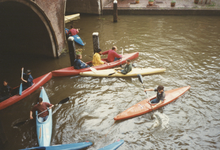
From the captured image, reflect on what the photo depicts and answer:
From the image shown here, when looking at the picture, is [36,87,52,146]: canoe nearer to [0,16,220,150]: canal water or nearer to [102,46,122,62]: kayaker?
[0,16,220,150]: canal water

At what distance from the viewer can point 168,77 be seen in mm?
7559

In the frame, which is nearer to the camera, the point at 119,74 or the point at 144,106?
the point at 144,106

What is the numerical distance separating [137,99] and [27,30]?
Answer: 665 cm

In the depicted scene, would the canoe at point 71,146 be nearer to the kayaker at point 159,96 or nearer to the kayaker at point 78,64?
the kayaker at point 159,96

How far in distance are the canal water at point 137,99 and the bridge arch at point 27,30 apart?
52 cm

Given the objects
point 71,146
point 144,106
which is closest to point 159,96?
point 144,106

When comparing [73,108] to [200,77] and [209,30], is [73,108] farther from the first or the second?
[209,30]

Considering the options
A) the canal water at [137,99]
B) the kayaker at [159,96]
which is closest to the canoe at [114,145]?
the canal water at [137,99]

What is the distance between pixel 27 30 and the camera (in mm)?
8641

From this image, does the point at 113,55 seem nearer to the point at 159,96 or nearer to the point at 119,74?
the point at 119,74

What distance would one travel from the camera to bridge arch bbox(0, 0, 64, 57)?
7.23m

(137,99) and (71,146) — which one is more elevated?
(137,99)

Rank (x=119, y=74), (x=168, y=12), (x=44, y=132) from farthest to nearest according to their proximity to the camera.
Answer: (x=168, y=12) < (x=119, y=74) < (x=44, y=132)

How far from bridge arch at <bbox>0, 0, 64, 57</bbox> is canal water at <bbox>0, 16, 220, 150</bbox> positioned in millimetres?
517
